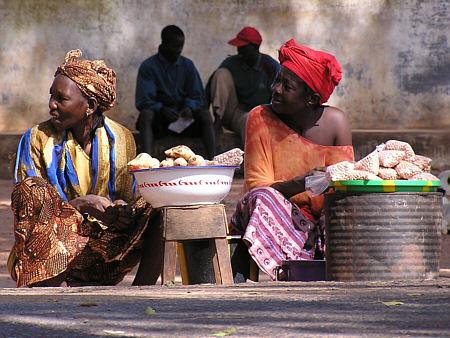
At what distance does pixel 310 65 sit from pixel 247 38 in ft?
25.0

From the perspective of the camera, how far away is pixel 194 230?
6.42 metres

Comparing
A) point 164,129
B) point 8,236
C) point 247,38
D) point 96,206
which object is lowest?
point 96,206

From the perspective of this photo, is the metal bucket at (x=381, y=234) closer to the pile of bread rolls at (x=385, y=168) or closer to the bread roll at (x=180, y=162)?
the pile of bread rolls at (x=385, y=168)

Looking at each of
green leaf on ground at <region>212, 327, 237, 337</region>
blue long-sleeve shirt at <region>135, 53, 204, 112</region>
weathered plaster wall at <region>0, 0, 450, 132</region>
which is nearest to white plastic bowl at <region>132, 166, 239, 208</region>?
green leaf on ground at <region>212, 327, 237, 337</region>

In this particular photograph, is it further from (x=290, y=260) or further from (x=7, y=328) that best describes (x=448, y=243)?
(x=7, y=328)

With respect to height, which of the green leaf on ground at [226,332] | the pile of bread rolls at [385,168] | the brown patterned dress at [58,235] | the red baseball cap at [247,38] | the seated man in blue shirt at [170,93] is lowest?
the green leaf on ground at [226,332]

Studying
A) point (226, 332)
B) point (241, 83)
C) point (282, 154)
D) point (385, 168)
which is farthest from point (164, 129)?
point (226, 332)

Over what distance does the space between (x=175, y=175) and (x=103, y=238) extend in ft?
2.04

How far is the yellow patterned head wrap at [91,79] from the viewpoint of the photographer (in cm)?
685

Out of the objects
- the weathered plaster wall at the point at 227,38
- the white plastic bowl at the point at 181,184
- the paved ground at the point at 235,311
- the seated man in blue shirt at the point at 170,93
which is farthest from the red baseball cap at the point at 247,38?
the paved ground at the point at 235,311

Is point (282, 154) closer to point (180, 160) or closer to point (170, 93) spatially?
point (180, 160)

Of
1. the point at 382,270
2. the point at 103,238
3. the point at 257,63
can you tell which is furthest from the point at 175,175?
the point at 257,63

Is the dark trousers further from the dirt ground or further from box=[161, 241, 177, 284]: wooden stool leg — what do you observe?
box=[161, 241, 177, 284]: wooden stool leg

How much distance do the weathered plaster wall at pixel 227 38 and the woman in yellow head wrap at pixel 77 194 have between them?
8815 millimetres
